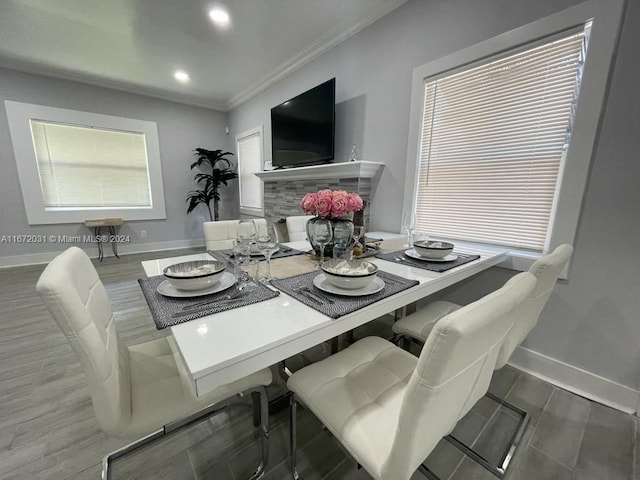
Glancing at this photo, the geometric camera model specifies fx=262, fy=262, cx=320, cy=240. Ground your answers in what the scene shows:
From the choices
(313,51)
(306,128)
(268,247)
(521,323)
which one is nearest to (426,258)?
(521,323)

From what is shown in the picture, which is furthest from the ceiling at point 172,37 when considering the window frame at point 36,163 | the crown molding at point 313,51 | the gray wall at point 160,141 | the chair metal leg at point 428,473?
the chair metal leg at point 428,473

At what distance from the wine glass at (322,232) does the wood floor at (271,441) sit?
0.89 meters

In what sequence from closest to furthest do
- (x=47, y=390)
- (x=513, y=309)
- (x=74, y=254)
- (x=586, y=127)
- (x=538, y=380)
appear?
1. (x=513, y=309)
2. (x=74, y=254)
3. (x=586, y=127)
4. (x=47, y=390)
5. (x=538, y=380)

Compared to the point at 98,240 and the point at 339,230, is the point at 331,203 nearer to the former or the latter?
the point at 339,230

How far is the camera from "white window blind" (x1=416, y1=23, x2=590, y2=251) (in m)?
1.53

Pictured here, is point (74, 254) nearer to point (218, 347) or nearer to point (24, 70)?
point (218, 347)

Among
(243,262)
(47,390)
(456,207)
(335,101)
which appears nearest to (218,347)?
(243,262)

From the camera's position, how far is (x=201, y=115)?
4809 millimetres

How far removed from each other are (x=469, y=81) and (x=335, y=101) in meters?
1.31

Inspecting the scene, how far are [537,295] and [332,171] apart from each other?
2001mm

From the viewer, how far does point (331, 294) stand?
3.20 feet

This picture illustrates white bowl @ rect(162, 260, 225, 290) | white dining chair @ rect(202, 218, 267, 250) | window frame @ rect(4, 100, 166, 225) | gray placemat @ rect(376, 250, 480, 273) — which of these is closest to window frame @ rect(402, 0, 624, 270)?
gray placemat @ rect(376, 250, 480, 273)

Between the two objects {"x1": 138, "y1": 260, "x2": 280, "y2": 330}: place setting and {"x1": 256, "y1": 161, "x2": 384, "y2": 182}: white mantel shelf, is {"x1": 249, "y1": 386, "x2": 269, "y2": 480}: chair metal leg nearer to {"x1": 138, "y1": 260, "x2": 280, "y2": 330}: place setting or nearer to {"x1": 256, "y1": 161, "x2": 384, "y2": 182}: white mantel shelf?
{"x1": 138, "y1": 260, "x2": 280, "y2": 330}: place setting

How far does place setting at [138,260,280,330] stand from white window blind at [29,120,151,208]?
14.0 feet
